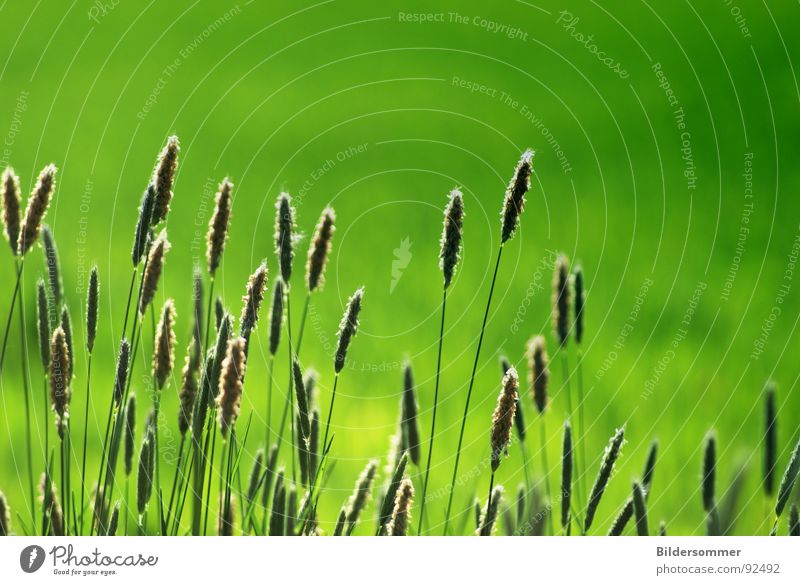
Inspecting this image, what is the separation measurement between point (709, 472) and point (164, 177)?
0.64 m

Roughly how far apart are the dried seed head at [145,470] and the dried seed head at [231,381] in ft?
0.24

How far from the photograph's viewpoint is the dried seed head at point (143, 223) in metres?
0.86

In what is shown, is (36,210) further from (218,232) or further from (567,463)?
(567,463)

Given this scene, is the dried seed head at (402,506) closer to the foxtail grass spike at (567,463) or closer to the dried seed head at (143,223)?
the foxtail grass spike at (567,463)

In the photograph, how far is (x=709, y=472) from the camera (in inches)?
37.8

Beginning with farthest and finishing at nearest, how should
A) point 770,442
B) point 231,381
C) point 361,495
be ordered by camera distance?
point 770,442 → point 361,495 → point 231,381

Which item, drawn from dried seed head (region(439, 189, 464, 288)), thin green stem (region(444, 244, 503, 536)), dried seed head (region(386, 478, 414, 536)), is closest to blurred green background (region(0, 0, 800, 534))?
thin green stem (region(444, 244, 503, 536))

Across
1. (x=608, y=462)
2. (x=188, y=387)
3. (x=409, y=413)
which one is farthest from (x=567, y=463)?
(x=188, y=387)

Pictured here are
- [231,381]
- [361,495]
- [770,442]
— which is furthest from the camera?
[770,442]

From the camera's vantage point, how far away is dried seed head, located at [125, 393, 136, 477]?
92 centimetres

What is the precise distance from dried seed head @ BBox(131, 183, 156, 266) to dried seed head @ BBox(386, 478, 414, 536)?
1.10 ft

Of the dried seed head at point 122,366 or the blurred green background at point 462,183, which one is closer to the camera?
the dried seed head at point 122,366
